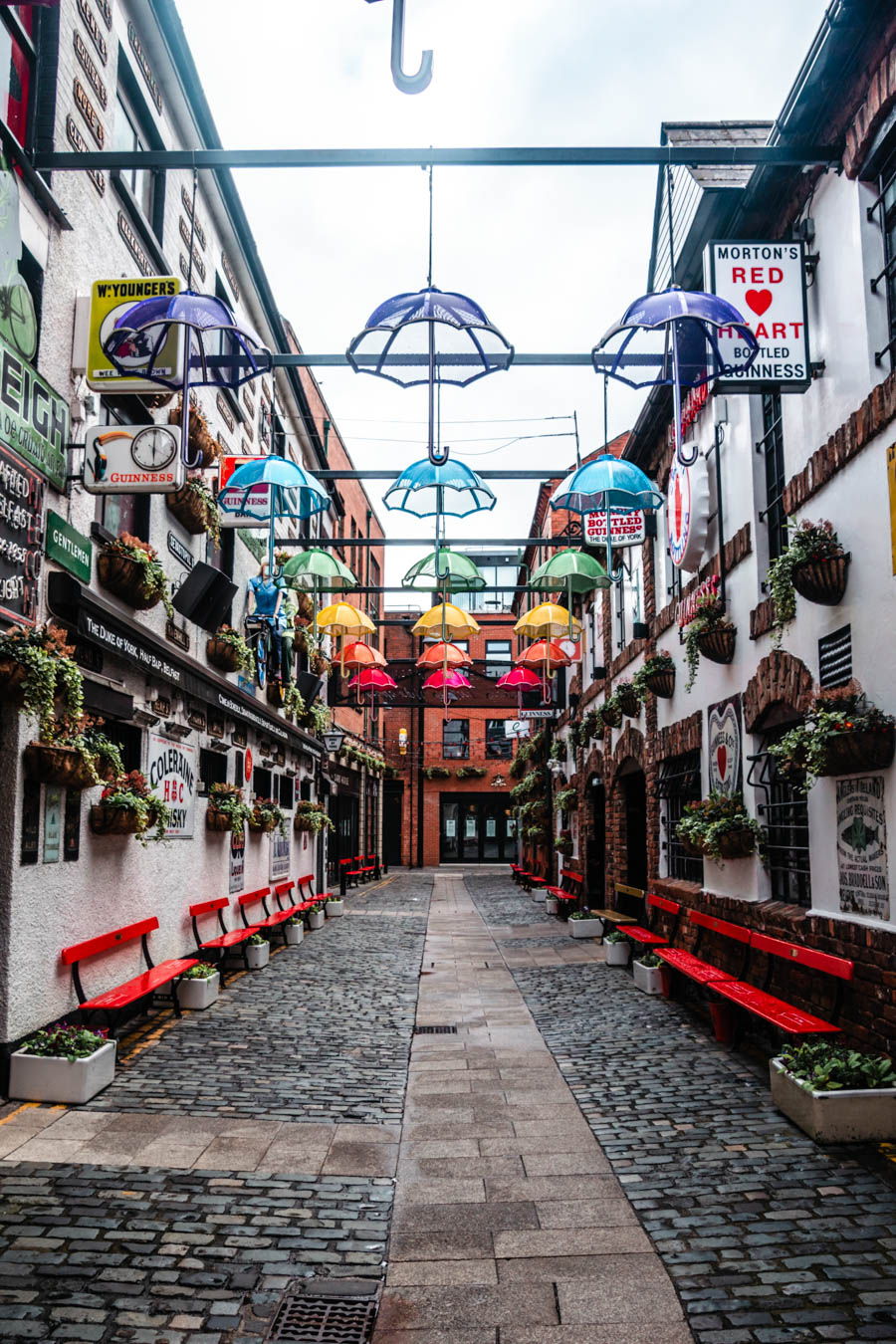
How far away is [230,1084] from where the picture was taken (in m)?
7.20

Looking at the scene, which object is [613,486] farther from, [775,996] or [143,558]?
[775,996]

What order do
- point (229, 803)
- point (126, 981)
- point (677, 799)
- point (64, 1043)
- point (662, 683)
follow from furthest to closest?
point (229, 803), point (677, 799), point (662, 683), point (126, 981), point (64, 1043)

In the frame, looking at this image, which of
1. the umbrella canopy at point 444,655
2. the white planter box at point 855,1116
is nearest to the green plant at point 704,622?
the white planter box at point 855,1116

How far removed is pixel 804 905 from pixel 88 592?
6.47 meters

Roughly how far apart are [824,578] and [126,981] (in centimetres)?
725

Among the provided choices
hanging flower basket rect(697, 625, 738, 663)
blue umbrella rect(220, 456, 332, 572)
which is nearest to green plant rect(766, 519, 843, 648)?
hanging flower basket rect(697, 625, 738, 663)

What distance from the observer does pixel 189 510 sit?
Answer: 1099 cm

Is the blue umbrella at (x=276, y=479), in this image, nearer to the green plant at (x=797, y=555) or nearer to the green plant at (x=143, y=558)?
the green plant at (x=143, y=558)

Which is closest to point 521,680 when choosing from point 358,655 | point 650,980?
point 358,655

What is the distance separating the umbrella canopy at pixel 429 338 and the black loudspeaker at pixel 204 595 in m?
4.46

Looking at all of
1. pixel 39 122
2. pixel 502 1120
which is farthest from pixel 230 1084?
pixel 39 122

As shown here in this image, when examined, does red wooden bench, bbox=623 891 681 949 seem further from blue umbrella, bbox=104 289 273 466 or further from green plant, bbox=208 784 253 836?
blue umbrella, bbox=104 289 273 466

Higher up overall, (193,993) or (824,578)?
(824,578)

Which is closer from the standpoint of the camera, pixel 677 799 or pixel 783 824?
pixel 783 824
